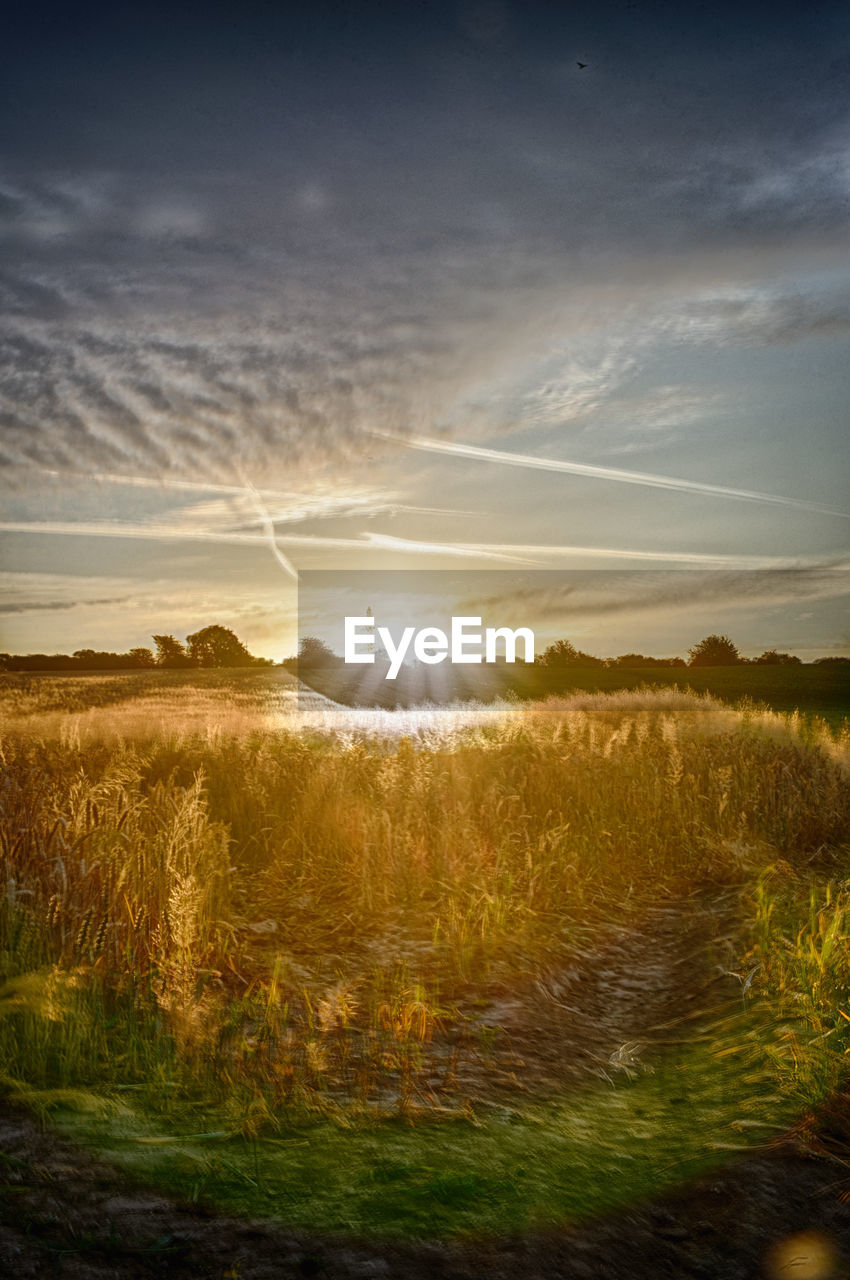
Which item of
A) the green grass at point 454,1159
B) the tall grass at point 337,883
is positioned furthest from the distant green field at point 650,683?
the green grass at point 454,1159

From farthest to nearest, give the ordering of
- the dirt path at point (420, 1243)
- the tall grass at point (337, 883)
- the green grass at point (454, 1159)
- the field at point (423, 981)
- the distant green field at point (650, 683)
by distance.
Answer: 1. the distant green field at point (650, 683)
2. the tall grass at point (337, 883)
3. the field at point (423, 981)
4. the green grass at point (454, 1159)
5. the dirt path at point (420, 1243)

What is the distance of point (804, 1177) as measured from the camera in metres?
3.30

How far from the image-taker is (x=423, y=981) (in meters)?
5.38

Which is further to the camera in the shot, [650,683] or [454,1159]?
[650,683]

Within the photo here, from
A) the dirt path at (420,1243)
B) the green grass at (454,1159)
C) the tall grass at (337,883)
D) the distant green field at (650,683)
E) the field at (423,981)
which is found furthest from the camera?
the distant green field at (650,683)

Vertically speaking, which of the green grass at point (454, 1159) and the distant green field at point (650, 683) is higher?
the distant green field at point (650, 683)

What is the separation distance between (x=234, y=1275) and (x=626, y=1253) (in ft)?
4.06

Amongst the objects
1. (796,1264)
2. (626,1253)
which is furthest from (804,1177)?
(626,1253)

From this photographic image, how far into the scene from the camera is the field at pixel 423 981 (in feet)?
10.7

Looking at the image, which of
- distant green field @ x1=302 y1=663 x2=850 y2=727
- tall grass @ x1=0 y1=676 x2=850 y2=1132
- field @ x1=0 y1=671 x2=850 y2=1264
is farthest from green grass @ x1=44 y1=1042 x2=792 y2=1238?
distant green field @ x1=302 y1=663 x2=850 y2=727

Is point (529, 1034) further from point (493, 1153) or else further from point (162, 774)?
point (162, 774)

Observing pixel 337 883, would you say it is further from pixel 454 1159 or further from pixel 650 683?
pixel 650 683

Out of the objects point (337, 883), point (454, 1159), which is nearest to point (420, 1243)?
point (454, 1159)

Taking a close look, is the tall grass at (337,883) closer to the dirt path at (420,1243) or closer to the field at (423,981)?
the field at (423,981)
